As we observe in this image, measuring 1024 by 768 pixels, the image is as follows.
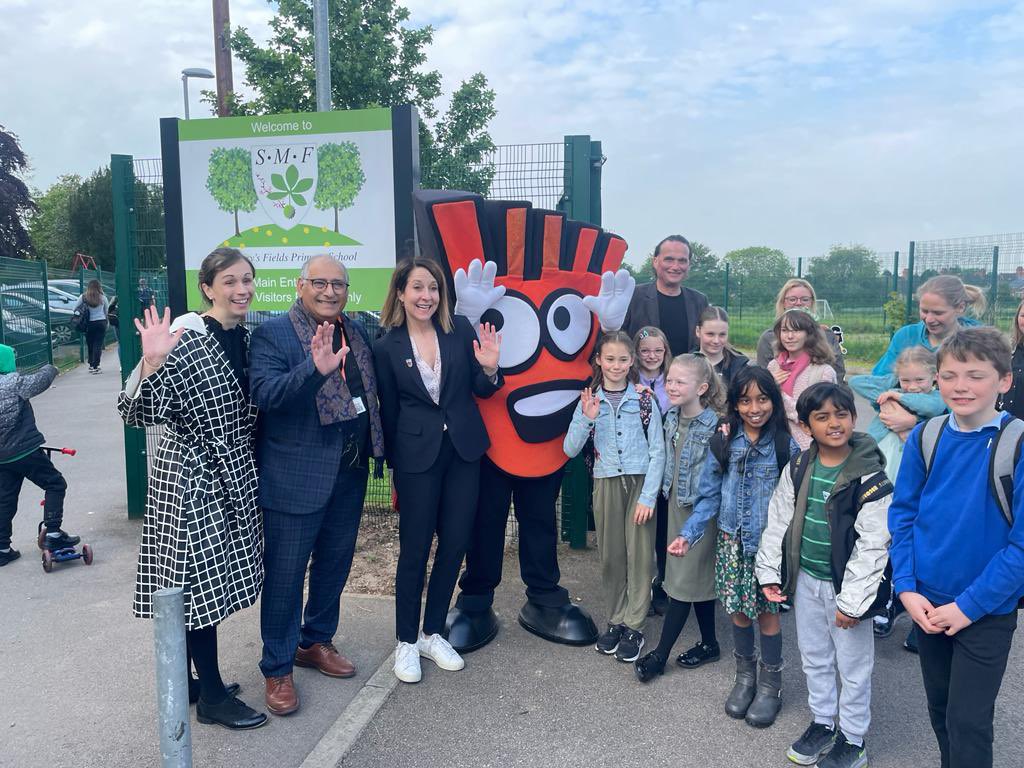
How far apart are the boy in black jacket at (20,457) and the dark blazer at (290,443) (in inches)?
106

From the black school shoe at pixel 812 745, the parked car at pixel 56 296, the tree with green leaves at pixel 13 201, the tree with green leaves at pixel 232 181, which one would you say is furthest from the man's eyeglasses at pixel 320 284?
the tree with green leaves at pixel 13 201

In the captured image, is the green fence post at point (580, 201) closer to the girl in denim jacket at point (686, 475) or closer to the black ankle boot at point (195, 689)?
the girl in denim jacket at point (686, 475)

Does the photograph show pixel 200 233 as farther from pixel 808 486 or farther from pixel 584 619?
pixel 808 486

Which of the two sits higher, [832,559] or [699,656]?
[832,559]

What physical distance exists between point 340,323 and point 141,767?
75.2 inches

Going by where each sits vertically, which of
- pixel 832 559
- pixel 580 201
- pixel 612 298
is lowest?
pixel 832 559

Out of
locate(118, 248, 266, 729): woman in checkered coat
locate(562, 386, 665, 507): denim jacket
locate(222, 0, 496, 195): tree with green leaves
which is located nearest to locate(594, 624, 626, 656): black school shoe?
locate(562, 386, 665, 507): denim jacket

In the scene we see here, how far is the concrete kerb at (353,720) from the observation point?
9.84 ft

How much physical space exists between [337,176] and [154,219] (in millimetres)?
1604

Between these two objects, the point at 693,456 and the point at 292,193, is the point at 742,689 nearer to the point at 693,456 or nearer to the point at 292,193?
the point at 693,456

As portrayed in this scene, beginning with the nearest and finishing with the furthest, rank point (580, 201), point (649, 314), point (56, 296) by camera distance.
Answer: point (649, 314) → point (580, 201) → point (56, 296)

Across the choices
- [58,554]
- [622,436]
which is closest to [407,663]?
[622,436]

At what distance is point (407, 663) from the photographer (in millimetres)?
3580

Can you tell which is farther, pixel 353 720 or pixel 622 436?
pixel 622 436
